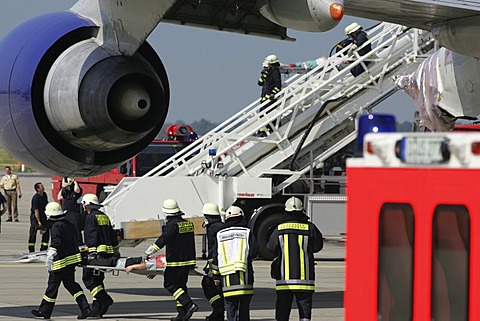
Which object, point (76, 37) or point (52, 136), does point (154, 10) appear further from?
point (52, 136)

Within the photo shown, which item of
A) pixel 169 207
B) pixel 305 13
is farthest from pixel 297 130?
pixel 305 13

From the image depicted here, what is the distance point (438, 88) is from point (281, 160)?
20.2 feet

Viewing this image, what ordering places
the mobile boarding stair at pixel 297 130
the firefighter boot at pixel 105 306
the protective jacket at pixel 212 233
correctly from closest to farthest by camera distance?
1. the protective jacket at pixel 212 233
2. the firefighter boot at pixel 105 306
3. the mobile boarding stair at pixel 297 130

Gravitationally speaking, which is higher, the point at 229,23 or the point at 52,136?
the point at 229,23

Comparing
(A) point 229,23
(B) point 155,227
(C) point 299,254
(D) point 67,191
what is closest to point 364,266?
A: (C) point 299,254

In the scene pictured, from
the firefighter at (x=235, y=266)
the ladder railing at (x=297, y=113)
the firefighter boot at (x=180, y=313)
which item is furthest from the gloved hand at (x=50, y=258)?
the ladder railing at (x=297, y=113)

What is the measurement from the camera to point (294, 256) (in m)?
11.6

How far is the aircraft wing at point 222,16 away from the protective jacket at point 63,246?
296cm

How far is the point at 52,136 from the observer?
11633 mm

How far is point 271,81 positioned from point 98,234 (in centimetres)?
690

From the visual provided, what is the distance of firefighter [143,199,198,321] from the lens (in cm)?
1295

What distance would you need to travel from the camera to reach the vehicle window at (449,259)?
4934 mm

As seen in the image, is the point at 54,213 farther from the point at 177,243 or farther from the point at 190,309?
the point at 190,309

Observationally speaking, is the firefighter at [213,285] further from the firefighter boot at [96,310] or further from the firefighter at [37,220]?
the firefighter at [37,220]
